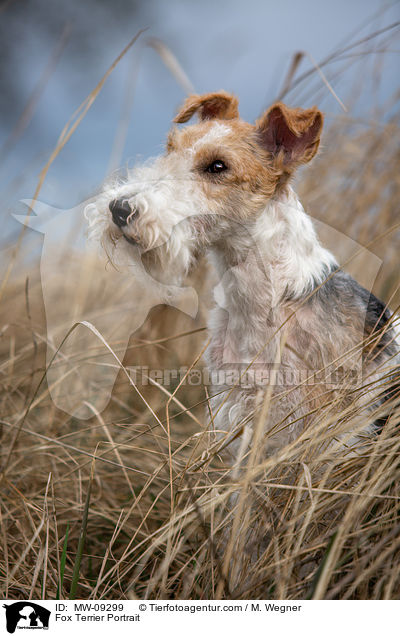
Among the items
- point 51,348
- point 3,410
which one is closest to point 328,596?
point 51,348

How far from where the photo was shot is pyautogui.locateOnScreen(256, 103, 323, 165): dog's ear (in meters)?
1.85

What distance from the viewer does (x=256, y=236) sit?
6.16ft

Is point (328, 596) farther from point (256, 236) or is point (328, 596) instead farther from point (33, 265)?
point (33, 265)

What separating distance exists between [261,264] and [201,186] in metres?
0.40

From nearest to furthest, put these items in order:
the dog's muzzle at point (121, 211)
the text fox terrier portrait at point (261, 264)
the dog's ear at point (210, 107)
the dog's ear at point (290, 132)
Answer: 1. the dog's muzzle at point (121, 211)
2. the text fox terrier portrait at point (261, 264)
3. the dog's ear at point (290, 132)
4. the dog's ear at point (210, 107)

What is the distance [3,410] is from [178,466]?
1.15m

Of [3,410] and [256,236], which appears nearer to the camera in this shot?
[256,236]

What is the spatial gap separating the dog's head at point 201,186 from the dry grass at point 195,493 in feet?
1.29

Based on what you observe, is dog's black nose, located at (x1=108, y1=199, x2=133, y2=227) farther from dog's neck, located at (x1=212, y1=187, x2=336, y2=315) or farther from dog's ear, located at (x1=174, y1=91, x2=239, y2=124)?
dog's ear, located at (x1=174, y1=91, x2=239, y2=124)
